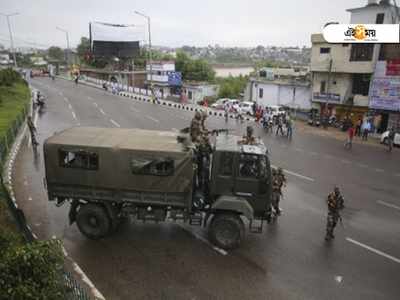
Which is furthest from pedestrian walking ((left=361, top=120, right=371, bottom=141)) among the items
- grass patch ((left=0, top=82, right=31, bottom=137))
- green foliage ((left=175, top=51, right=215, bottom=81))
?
green foliage ((left=175, top=51, right=215, bottom=81))

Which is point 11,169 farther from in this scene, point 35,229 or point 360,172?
point 360,172

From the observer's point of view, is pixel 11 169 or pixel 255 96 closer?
pixel 11 169

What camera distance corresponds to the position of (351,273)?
8.43 m

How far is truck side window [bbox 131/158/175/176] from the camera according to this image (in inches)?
345

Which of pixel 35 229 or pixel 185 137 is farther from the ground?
pixel 185 137

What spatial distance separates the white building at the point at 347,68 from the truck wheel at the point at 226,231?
2166 centimetres

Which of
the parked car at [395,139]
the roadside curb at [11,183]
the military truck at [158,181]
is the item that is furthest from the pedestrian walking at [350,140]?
the roadside curb at [11,183]

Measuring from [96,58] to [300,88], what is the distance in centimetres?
4693

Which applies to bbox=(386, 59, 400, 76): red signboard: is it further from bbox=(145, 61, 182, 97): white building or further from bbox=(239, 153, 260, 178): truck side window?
bbox=(145, 61, 182, 97): white building

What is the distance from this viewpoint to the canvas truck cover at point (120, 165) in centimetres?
877

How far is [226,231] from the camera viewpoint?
922 cm

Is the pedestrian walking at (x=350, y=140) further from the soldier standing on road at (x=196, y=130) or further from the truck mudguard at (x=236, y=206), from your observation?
the truck mudguard at (x=236, y=206)

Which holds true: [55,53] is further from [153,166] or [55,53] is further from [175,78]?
[153,166]

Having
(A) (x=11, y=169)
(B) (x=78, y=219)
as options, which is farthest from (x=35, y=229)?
(A) (x=11, y=169)
